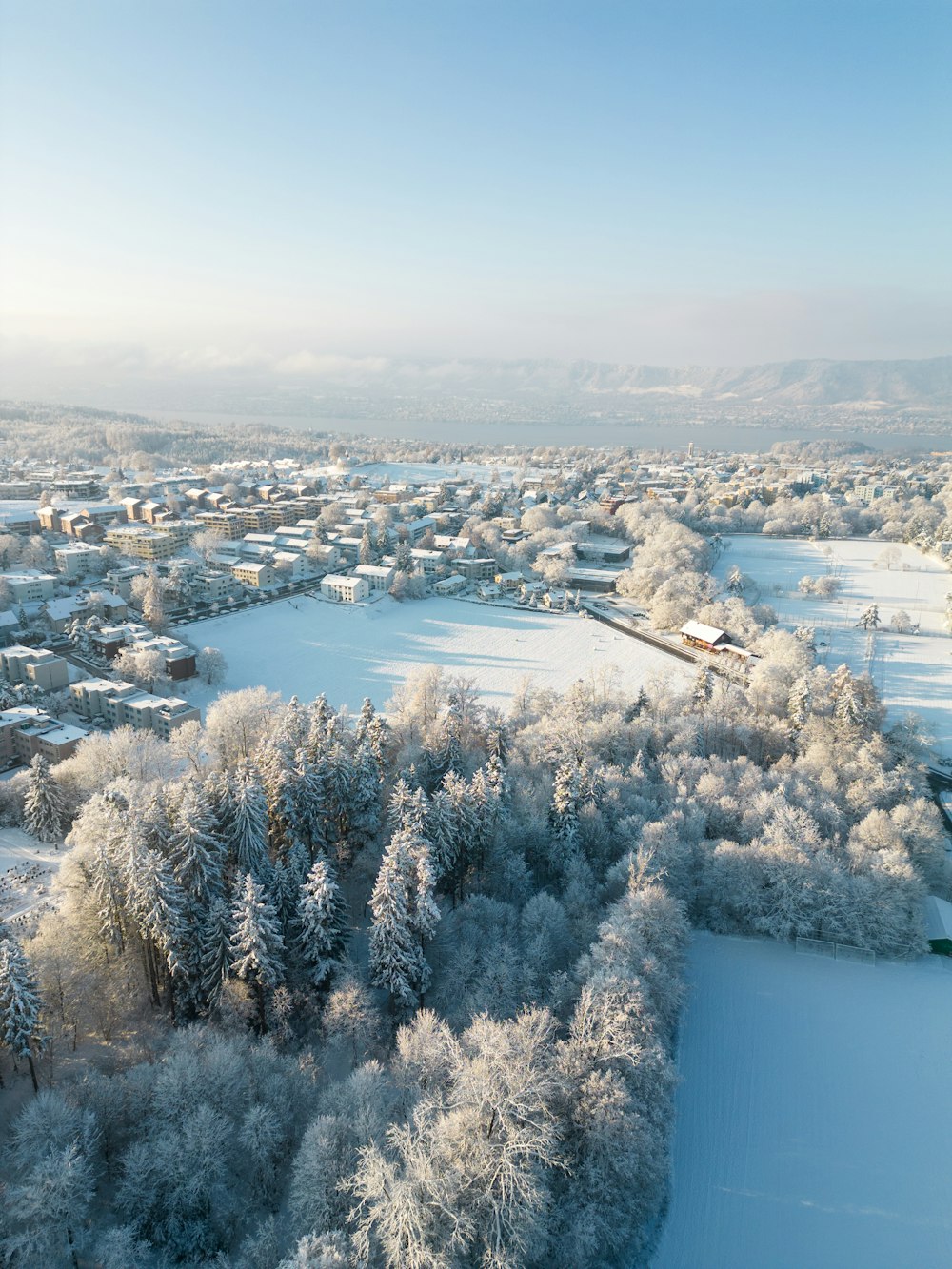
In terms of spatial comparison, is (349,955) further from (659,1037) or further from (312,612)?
(312,612)

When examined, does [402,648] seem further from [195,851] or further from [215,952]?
[215,952]

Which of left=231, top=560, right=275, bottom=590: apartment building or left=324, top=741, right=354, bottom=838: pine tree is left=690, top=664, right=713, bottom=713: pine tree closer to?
left=324, top=741, right=354, bottom=838: pine tree

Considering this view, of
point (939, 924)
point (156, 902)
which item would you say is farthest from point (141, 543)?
point (939, 924)

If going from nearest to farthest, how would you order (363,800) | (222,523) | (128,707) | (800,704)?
(363,800)
(128,707)
(800,704)
(222,523)

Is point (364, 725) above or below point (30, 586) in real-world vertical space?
below

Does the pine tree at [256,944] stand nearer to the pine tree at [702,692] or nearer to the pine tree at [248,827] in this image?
the pine tree at [248,827]

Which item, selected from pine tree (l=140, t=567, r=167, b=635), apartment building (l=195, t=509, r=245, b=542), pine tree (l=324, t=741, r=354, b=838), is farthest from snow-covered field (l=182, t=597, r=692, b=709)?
apartment building (l=195, t=509, r=245, b=542)

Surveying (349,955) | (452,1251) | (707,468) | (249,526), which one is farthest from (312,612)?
(707,468)
